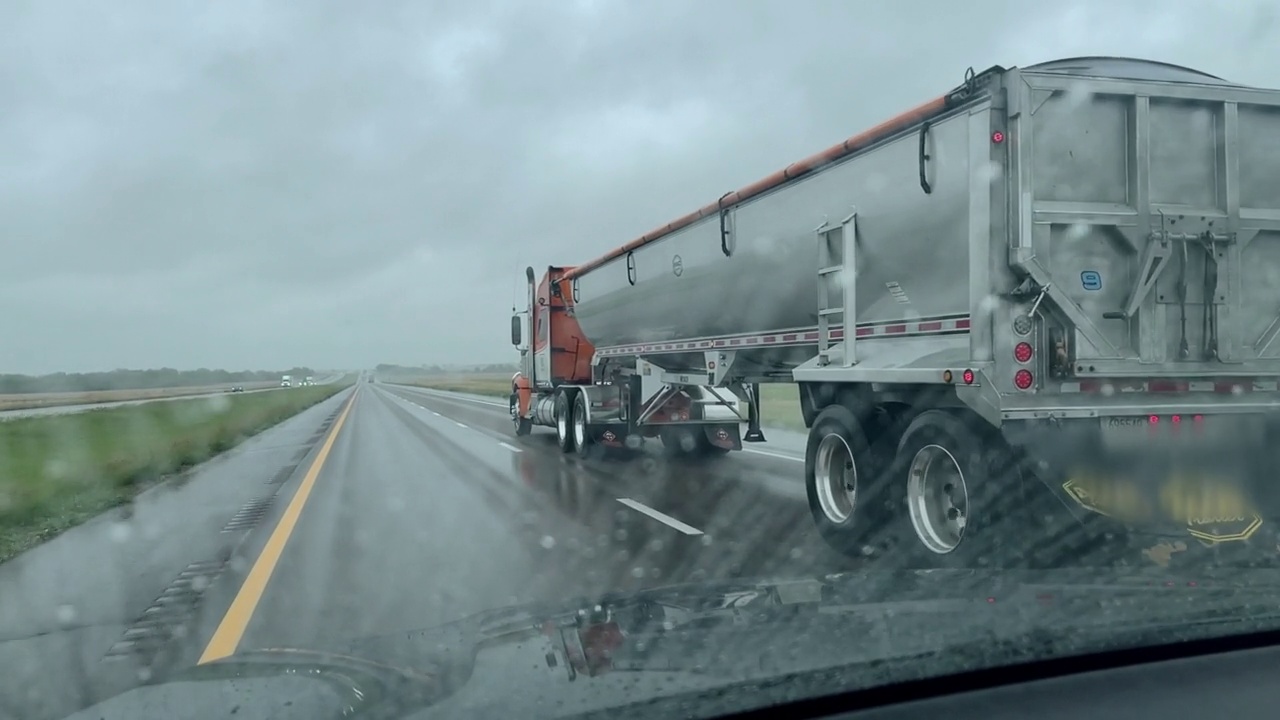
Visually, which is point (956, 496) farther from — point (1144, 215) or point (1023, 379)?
point (1144, 215)

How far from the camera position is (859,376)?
7.65 metres

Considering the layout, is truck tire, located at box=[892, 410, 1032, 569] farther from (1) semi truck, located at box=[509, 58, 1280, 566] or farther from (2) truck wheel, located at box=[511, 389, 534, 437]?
(2) truck wheel, located at box=[511, 389, 534, 437]

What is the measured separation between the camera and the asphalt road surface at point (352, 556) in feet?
19.4

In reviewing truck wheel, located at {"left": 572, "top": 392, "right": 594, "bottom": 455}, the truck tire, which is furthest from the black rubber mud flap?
the truck tire

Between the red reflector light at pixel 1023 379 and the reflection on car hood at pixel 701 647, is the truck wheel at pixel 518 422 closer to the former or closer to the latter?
the red reflector light at pixel 1023 379

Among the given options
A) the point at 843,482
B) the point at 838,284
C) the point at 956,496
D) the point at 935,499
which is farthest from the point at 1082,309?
the point at 843,482

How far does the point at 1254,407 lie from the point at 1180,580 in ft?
8.88

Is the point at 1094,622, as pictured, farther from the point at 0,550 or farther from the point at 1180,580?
the point at 0,550

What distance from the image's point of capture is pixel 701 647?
3365 mm

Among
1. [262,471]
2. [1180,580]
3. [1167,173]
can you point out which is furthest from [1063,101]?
[262,471]

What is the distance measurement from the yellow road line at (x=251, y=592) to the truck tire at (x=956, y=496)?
4.29 metres

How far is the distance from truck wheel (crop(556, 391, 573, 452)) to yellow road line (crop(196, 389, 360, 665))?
19.7 ft

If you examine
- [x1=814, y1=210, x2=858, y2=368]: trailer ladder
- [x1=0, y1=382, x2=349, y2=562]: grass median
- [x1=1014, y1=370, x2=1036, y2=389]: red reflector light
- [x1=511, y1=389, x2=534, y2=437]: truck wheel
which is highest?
[x1=814, y1=210, x2=858, y2=368]: trailer ladder

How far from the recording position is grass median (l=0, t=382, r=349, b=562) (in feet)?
38.1
